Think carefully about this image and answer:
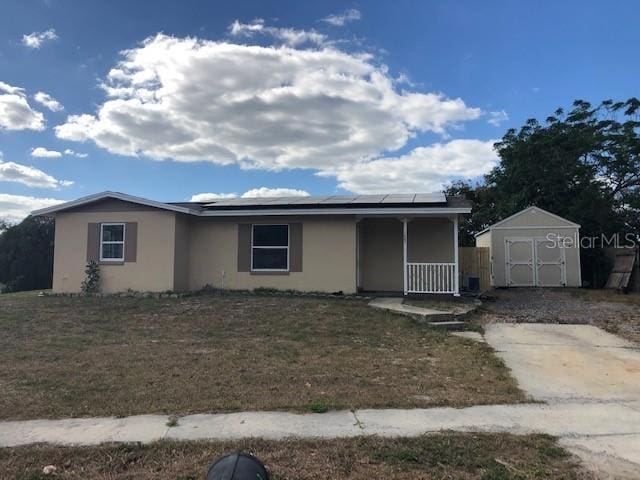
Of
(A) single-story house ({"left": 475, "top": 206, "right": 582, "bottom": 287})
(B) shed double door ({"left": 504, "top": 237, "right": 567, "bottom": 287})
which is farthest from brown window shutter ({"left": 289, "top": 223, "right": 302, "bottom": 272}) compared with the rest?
(B) shed double door ({"left": 504, "top": 237, "right": 567, "bottom": 287})

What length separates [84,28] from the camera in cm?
1306

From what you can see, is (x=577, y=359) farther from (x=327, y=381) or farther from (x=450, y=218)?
(x=450, y=218)

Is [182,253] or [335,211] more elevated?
[335,211]

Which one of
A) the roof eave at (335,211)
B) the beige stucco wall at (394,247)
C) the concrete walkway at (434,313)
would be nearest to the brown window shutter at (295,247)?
the roof eave at (335,211)

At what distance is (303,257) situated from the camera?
15.2 metres

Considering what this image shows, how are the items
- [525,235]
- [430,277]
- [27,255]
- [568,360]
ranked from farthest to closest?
[27,255], [525,235], [430,277], [568,360]

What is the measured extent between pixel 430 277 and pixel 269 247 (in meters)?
4.95

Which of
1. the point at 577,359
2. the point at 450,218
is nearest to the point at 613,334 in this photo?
the point at 577,359

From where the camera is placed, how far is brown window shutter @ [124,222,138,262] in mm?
15062

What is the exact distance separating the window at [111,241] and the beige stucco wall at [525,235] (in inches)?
572

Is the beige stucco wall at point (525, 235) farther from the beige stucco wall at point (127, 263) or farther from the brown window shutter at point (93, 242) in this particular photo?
the brown window shutter at point (93, 242)

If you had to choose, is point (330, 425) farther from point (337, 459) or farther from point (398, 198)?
point (398, 198)

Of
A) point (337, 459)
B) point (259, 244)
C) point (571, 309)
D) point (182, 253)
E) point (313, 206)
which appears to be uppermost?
point (313, 206)

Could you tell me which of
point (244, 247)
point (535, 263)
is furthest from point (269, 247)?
point (535, 263)
